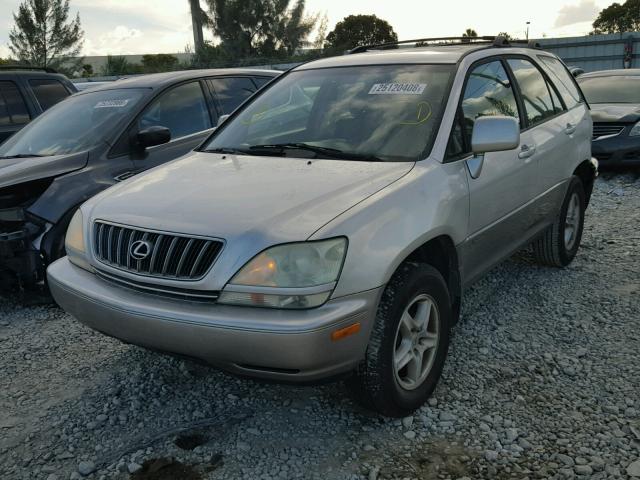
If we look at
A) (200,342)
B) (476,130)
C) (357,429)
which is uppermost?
(476,130)

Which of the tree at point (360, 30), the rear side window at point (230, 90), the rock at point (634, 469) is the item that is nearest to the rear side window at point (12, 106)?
the rear side window at point (230, 90)

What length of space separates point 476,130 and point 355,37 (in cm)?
5768

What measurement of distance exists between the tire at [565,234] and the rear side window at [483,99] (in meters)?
1.12

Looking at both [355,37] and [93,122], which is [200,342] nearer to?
[93,122]

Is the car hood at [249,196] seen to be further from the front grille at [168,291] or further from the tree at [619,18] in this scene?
the tree at [619,18]

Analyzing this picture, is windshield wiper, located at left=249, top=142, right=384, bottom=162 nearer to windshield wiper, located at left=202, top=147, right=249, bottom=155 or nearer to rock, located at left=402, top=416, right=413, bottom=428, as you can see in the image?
windshield wiper, located at left=202, top=147, right=249, bottom=155

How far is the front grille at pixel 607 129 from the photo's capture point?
27.1 feet

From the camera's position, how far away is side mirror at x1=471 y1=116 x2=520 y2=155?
312 centimetres

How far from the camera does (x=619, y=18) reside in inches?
2164

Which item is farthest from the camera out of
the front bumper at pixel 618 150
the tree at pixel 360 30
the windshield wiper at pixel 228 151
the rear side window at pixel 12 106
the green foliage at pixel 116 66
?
the tree at pixel 360 30

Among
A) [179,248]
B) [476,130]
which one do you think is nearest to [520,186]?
[476,130]

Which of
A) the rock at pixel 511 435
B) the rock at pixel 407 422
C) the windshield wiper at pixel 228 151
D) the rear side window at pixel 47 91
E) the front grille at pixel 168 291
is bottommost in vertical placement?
the rock at pixel 511 435

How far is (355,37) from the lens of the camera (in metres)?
57.7

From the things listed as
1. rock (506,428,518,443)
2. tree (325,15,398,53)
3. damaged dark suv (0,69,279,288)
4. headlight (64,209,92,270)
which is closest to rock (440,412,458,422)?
rock (506,428,518,443)
